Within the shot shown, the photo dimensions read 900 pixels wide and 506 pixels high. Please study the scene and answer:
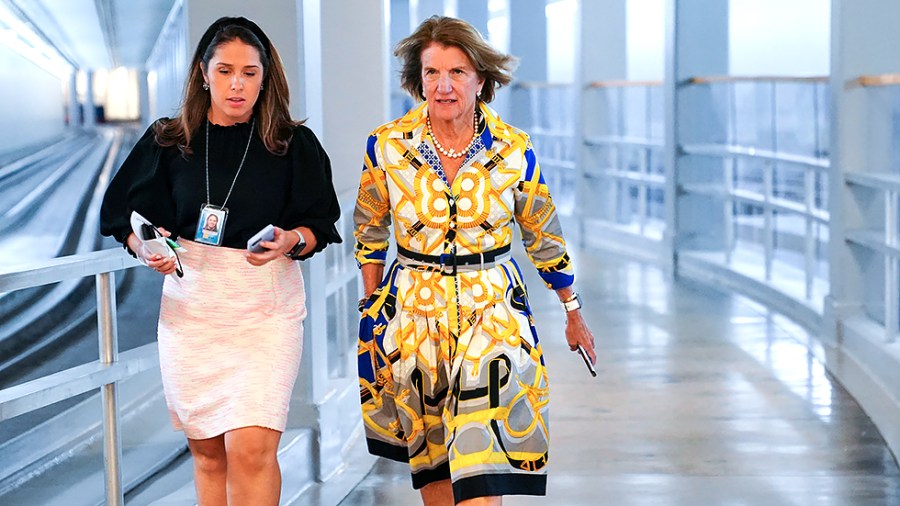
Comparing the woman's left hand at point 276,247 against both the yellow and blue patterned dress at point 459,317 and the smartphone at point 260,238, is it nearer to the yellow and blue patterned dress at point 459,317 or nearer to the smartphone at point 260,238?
the smartphone at point 260,238

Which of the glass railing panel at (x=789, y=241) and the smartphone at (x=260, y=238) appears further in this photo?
the glass railing panel at (x=789, y=241)

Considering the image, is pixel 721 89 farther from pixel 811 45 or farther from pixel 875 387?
pixel 811 45

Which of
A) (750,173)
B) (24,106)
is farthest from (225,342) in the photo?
(24,106)

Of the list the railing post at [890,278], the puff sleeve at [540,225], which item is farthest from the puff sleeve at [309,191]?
the railing post at [890,278]

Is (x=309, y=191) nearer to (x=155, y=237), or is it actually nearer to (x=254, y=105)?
(x=254, y=105)

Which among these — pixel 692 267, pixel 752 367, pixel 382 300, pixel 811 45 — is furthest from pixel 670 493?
pixel 811 45

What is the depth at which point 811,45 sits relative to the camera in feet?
82.8

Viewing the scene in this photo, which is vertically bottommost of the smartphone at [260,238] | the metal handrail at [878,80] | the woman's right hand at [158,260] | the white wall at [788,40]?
the woman's right hand at [158,260]

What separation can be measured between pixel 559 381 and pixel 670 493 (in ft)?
7.23

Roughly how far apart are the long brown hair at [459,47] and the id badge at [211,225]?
571 millimetres

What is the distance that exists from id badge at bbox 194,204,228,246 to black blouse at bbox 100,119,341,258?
7cm

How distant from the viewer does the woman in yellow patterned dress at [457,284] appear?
3520 millimetres

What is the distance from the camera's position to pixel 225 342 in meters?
3.48

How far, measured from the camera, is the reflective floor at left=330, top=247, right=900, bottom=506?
5363 millimetres
